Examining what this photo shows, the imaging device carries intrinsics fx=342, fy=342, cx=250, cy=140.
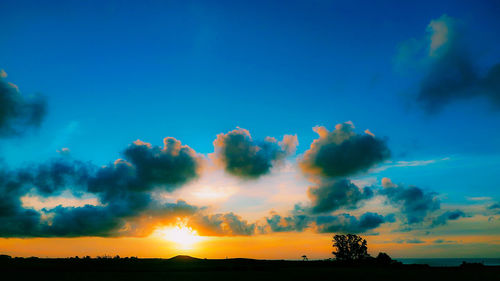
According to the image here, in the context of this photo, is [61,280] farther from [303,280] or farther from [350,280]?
[350,280]

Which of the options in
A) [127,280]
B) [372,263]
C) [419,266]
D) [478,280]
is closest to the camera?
[478,280]

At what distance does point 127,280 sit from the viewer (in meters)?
105

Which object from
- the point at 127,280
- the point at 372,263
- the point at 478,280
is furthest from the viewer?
the point at 372,263

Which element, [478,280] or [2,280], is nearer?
[478,280]

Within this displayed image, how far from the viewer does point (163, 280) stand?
340 ft

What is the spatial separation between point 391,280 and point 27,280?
112675mm

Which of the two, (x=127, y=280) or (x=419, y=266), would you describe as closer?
(x=127, y=280)

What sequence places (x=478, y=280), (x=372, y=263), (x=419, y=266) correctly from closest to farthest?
(x=478, y=280) → (x=419, y=266) → (x=372, y=263)

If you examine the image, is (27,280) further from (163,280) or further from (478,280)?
(478,280)

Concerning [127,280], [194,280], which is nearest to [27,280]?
[127,280]

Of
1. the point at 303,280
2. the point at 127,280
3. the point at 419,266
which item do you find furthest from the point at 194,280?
the point at 419,266

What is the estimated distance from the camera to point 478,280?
98875 mm

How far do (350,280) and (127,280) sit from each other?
68.1m

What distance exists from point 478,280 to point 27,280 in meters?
136
